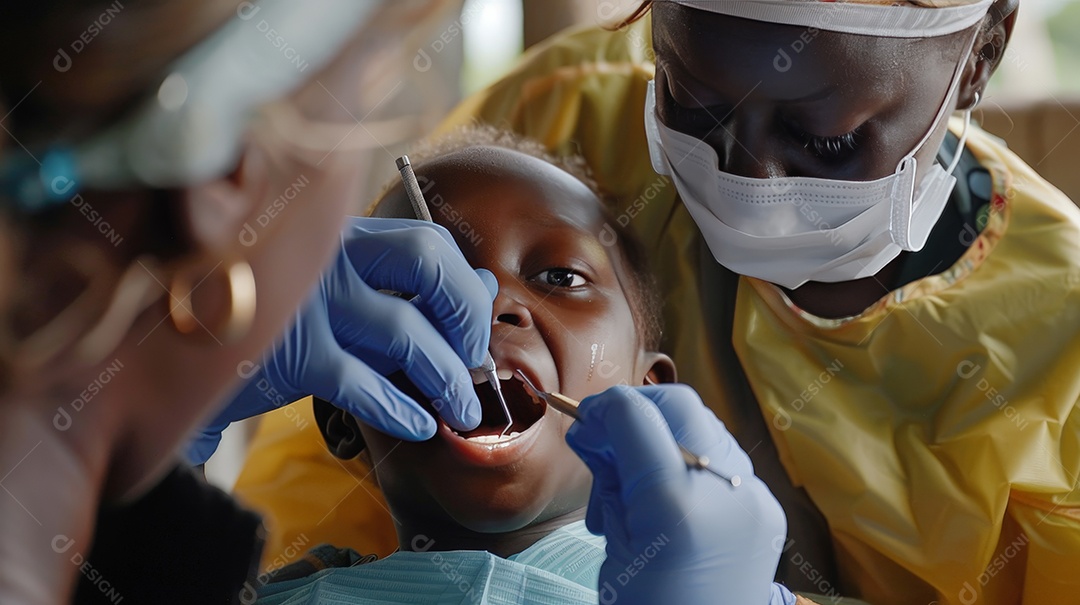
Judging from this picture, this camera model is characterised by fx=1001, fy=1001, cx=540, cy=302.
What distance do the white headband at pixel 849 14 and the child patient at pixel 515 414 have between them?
1.20 feet

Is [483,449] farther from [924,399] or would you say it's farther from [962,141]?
[962,141]

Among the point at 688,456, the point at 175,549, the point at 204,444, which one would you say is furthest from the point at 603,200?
the point at 175,549

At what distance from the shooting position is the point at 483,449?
123 cm

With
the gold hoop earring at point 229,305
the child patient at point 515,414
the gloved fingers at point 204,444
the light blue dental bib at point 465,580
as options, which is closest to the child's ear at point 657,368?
the child patient at point 515,414

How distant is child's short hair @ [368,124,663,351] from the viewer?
5.00ft

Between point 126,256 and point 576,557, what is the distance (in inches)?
34.5

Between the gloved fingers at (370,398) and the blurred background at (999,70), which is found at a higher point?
the gloved fingers at (370,398)

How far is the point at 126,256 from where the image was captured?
20.6 inches

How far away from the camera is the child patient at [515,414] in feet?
4.05

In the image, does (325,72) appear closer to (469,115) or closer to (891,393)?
(891,393)

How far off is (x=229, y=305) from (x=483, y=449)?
73 centimetres

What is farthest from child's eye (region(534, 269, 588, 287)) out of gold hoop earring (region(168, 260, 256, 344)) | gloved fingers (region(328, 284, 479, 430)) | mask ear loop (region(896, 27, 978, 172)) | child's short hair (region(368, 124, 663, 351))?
gold hoop earring (region(168, 260, 256, 344))

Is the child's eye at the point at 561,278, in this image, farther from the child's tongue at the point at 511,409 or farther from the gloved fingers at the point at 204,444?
the gloved fingers at the point at 204,444

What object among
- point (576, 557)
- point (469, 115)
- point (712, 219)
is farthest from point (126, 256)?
point (469, 115)
